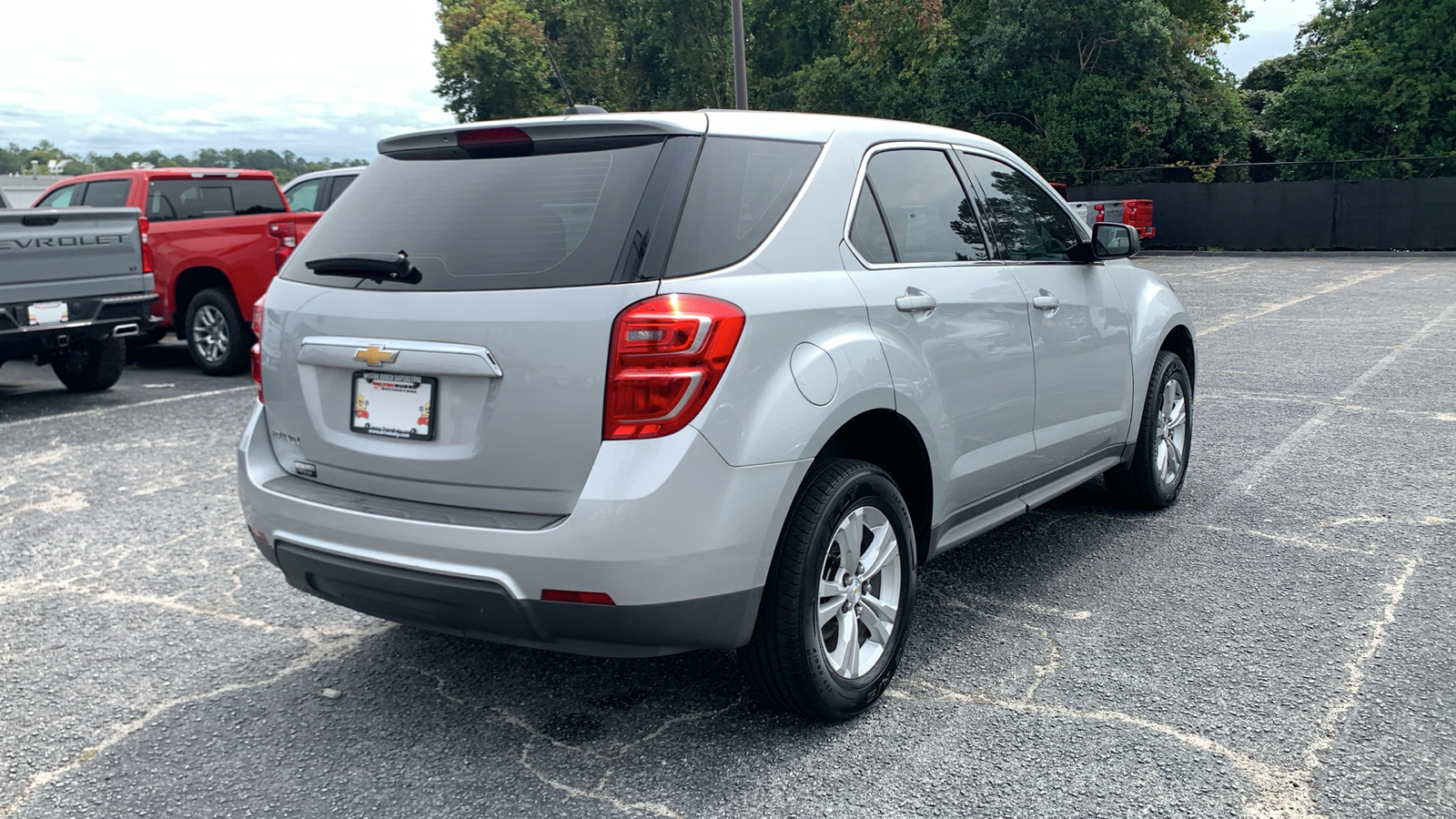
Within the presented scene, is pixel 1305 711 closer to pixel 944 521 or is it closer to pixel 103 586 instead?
pixel 944 521

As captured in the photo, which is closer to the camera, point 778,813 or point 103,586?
point 778,813

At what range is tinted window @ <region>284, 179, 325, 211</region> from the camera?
13.2 meters

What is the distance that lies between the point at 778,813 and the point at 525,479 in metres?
1.04

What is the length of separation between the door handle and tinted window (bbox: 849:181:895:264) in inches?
5.0

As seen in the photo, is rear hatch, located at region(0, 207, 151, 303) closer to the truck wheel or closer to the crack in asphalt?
the truck wheel

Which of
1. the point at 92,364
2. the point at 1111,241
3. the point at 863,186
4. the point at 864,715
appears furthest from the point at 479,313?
the point at 92,364

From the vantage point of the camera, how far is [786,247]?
3.25 m

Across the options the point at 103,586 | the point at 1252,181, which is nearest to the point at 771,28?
the point at 1252,181

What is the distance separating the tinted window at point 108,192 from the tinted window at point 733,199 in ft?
31.3

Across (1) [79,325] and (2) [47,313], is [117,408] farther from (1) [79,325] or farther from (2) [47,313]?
(2) [47,313]

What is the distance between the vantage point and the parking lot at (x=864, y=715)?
9.88 feet

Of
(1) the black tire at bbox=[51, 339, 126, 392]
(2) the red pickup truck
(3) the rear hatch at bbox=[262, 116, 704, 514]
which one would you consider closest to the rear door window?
(3) the rear hatch at bbox=[262, 116, 704, 514]

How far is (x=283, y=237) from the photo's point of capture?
36.1 ft

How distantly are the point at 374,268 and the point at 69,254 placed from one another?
6794 mm
